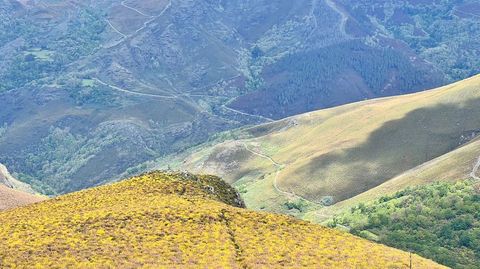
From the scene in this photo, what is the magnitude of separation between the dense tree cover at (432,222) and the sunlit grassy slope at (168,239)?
7825 cm

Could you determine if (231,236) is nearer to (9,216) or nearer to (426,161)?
(9,216)

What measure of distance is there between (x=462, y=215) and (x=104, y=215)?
105630 millimetres

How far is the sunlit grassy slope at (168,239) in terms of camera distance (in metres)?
43.6

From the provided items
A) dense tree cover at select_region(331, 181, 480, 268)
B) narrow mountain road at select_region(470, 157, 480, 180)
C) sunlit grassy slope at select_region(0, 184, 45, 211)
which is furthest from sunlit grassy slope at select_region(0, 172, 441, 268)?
narrow mountain road at select_region(470, 157, 480, 180)

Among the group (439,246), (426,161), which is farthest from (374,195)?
(439,246)

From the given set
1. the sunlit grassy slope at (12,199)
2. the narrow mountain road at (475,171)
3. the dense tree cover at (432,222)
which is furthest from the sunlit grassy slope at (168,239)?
the narrow mountain road at (475,171)

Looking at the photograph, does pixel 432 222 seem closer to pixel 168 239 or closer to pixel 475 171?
pixel 475 171

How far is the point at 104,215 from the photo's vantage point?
5241 centimetres

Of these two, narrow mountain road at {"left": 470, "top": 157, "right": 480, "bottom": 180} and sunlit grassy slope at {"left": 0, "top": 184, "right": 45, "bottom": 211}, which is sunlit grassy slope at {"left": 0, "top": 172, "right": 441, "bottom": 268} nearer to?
sunlit grassy slope at {"left": 0, "top": 184, "right": 45, "bottom": 211}

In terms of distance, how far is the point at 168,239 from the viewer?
47406mm

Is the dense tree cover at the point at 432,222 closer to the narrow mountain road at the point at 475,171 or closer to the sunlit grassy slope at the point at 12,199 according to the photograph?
the narrow mountain road at the point at 475,171

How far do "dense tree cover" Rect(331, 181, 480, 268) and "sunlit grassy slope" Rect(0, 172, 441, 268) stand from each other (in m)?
78.2

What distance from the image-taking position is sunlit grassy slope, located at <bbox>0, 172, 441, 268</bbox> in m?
43.6

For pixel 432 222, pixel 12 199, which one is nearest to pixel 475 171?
pixel 432 222
